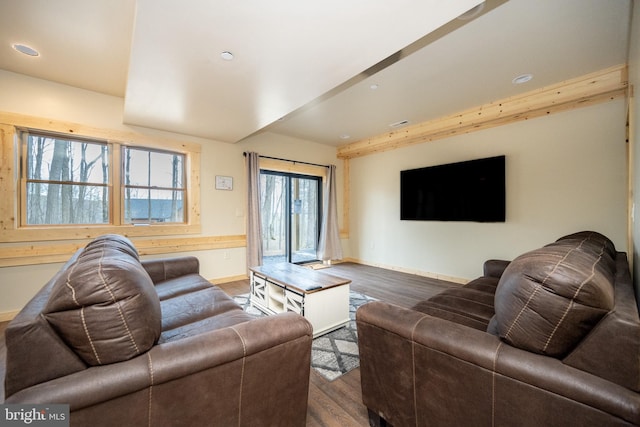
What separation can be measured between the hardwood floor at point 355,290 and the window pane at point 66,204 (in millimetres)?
1192

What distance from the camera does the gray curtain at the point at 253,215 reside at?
14.2ft

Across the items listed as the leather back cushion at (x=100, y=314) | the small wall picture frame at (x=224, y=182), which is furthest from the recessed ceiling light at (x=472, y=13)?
the small wall picture frame at (x=224, y=182)

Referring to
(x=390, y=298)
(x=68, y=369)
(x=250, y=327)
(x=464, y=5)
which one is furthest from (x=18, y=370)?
(x=390, y=298)

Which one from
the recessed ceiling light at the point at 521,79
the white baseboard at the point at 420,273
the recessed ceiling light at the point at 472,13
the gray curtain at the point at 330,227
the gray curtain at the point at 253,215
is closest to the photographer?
the recessed ceiling light at the point at 472,13

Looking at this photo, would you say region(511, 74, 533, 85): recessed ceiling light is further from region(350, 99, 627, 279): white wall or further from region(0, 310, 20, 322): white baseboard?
region(0, 310, 20, 322): white baseboard

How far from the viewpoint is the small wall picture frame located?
4160 mm

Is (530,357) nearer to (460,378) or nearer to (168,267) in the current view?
(460,378)

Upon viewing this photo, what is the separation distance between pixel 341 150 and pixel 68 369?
540 cm

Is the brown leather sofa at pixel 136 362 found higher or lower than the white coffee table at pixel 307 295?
higher

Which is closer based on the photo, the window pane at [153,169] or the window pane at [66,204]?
the window pane at [66,204]

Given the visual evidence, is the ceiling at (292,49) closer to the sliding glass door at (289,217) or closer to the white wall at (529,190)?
the white wall at (529,190)

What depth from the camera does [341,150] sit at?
569 centimetres

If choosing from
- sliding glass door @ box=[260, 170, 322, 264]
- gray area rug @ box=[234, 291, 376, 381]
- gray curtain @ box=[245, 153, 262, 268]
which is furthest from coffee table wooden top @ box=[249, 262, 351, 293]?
sliding glass door @ box=[260, 170, 322, 264]

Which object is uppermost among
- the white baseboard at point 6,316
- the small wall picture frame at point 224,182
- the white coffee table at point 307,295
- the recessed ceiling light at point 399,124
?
the recessed ceiling light at point 399,124
